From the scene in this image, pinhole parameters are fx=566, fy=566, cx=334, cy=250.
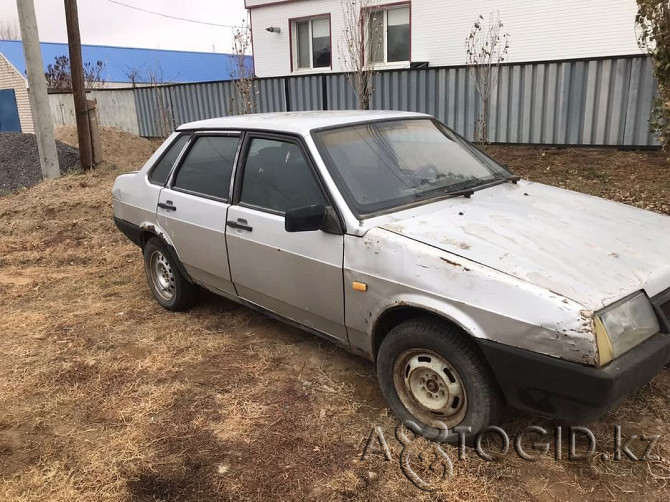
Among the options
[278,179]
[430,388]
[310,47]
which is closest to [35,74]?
[310,47]

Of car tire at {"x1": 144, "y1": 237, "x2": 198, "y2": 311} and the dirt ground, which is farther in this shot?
car tire at {"x1": 144, "y1": 237, "x2": 198, "y2": 311}

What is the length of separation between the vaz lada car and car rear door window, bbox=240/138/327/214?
1 cm

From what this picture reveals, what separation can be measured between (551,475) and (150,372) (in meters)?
2.67

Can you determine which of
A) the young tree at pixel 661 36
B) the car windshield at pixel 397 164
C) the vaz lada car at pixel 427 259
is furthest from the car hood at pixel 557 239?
the young tree at pixel 661 36

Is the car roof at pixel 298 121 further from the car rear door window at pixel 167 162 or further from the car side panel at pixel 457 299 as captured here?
the car side panel at pixel 457 299

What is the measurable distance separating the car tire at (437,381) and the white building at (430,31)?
36.3 ft

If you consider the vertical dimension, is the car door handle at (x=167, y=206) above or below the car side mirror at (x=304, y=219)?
below

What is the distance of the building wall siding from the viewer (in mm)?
22016

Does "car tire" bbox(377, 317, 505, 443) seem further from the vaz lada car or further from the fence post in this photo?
the fence post

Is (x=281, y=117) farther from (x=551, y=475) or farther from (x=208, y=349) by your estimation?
(x=551, y=475)

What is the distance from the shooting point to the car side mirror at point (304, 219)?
307cm

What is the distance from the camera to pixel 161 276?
5.16 m

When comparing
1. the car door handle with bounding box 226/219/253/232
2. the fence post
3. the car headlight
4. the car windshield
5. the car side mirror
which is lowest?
the car headlight

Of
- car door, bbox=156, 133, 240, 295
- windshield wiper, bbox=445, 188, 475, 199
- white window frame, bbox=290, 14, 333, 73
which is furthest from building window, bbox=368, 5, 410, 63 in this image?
windshield wiper, bbox=445, 188, 475, 199
